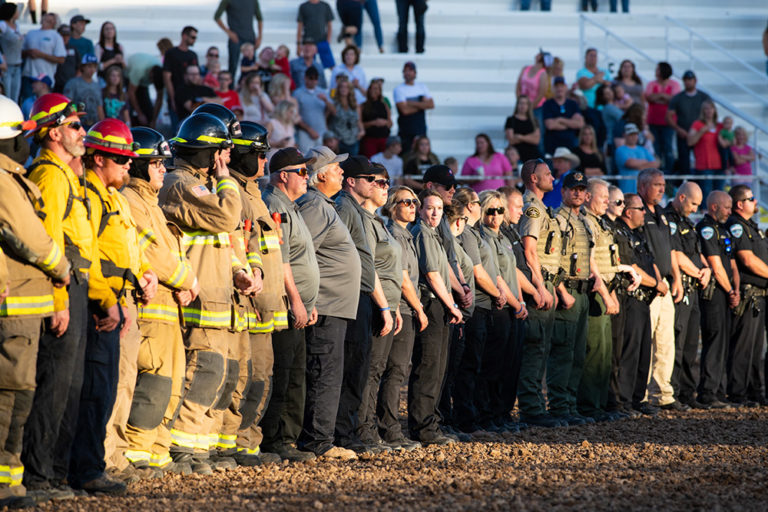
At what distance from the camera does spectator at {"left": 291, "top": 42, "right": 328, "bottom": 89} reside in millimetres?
17828

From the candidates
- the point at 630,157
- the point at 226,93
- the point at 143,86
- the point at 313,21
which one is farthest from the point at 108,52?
the point at 630,157

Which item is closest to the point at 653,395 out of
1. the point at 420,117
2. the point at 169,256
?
the point at 420,117

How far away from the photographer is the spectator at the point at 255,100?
631 inches

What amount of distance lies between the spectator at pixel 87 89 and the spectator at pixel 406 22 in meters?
6.61

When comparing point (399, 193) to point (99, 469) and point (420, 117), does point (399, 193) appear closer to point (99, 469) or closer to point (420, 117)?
point (99, 469)

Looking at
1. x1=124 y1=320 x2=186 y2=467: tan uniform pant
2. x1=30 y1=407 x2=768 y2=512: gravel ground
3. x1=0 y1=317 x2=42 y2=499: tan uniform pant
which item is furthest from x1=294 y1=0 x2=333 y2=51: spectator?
x1=0 y1=317 x2=42 y2=499: tan uniform pant

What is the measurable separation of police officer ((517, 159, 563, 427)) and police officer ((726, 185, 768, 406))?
305cm

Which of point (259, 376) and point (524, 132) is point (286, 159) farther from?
point (524, 132)

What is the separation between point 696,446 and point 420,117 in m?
9.18

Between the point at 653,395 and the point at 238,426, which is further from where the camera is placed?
the point at 653,395

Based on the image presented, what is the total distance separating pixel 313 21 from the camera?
19422 millimetres

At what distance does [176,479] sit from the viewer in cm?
720

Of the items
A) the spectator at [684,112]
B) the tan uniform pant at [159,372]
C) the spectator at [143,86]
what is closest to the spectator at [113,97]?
the spectator at [143,86]

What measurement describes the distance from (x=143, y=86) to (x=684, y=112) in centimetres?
808
